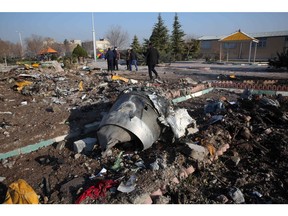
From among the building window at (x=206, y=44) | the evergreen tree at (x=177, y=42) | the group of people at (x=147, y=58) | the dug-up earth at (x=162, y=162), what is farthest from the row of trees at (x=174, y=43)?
the dug-up earth at (x=162, y=162)

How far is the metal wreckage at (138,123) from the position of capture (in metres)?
3.54

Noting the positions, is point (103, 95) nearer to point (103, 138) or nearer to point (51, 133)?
point (51, 133)

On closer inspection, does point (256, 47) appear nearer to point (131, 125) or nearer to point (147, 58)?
point (147, 58)

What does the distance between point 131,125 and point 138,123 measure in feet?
0.39

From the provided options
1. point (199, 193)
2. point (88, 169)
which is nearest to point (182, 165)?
point (199, 193)

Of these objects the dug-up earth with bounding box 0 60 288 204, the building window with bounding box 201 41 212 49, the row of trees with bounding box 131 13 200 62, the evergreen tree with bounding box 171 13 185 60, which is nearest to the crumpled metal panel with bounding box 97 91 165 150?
the dug-up earth with bounding box 0 60 288 204

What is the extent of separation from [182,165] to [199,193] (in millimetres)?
538

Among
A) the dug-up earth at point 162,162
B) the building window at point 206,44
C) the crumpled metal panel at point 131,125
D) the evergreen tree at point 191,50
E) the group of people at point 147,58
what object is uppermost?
the building window at point 206,44

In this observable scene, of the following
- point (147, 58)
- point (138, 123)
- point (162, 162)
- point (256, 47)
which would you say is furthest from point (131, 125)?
point (256, 47)

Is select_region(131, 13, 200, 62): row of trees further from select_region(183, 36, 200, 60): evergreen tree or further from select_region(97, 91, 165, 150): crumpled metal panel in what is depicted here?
select_region(97, 91, 165, 150): crumpled metal panel

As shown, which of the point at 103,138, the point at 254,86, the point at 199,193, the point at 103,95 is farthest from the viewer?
the point at 254,86

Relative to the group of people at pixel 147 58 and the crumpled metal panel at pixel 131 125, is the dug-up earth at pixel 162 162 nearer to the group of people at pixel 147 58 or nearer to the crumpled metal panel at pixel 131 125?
the crumpled metal panel at pixel 131 125

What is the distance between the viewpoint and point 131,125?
11.4ft

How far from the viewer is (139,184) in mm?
2791
